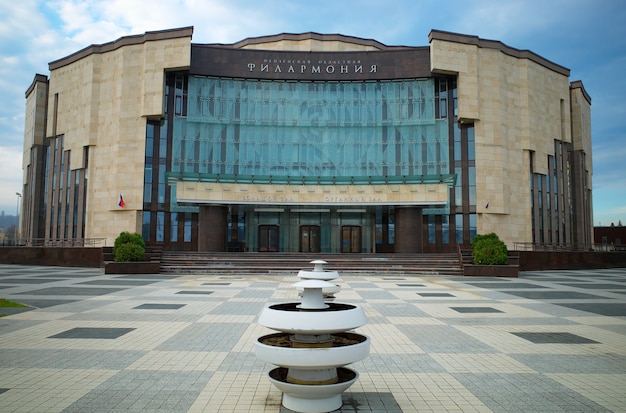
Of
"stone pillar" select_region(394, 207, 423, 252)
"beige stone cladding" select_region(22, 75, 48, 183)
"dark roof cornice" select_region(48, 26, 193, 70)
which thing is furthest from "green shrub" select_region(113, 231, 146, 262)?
"beige stone cladding" select_region(22, 75, 48, 183)

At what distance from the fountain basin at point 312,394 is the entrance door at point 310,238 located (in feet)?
120

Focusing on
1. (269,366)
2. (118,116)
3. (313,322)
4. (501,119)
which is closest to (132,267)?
(118,116)

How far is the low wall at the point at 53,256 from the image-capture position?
111 feet

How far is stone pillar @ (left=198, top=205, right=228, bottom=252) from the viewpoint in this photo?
A: 37.2 metres

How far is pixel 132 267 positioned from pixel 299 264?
33.5ft

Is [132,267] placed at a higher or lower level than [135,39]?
lower

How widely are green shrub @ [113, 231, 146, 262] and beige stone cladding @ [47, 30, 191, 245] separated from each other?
12.8m

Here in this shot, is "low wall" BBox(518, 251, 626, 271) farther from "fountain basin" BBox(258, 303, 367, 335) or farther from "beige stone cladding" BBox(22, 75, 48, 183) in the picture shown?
"beige stone cladding" BBox(22, 75, 48, 183)

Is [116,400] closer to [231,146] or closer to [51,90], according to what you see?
[231,146]

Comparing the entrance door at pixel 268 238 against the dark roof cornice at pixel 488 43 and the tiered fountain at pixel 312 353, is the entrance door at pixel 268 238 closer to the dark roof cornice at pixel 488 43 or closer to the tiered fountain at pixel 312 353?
the dark roof cornice at pixel 488 43

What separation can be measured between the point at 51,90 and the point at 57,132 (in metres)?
4.76

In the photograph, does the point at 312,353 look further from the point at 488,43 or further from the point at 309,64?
the point at 488,43

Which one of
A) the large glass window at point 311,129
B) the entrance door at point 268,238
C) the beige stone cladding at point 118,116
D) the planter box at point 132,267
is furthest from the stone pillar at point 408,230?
the beige stone cladding at point 118,116

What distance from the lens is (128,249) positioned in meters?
27.8
